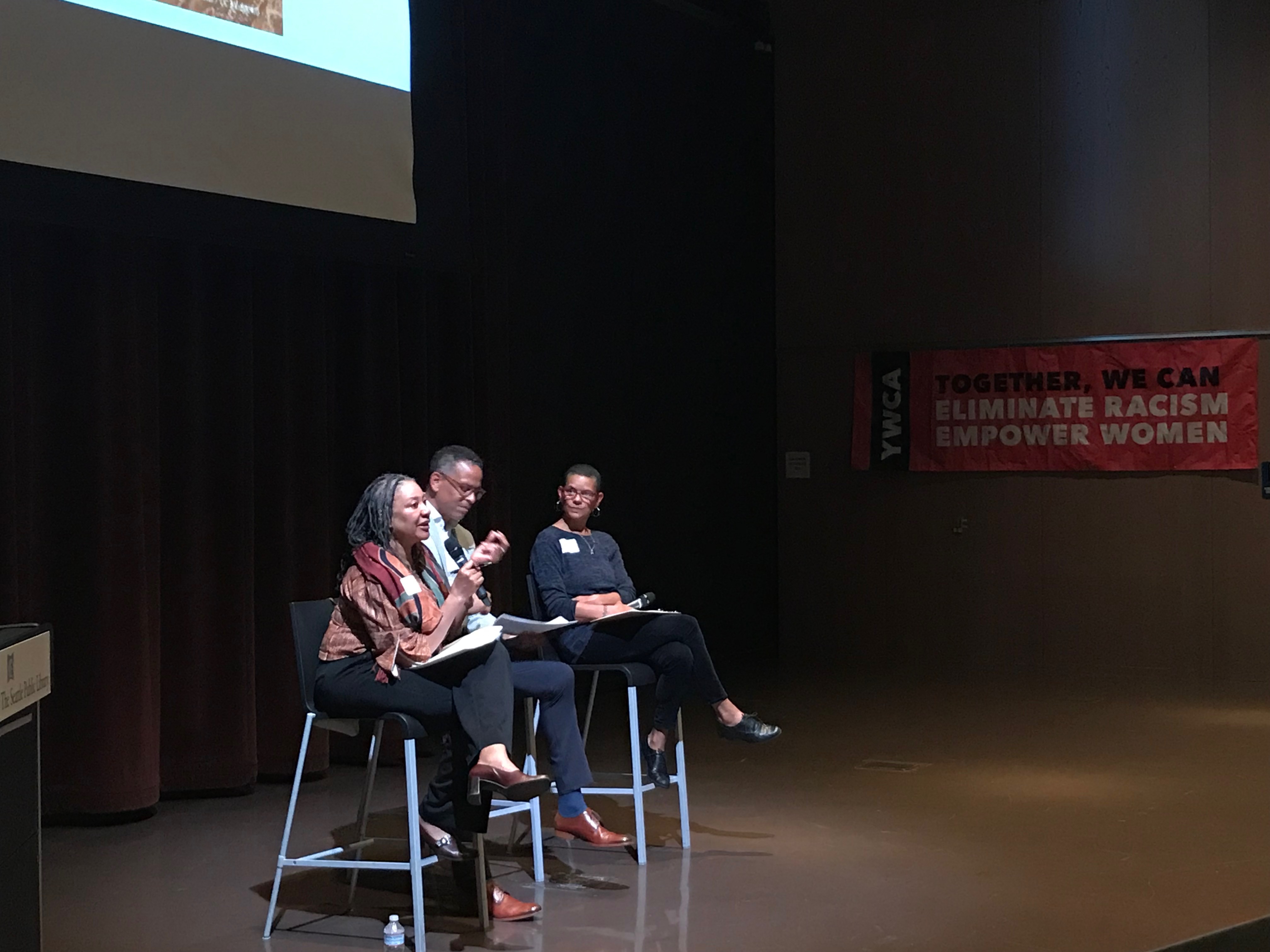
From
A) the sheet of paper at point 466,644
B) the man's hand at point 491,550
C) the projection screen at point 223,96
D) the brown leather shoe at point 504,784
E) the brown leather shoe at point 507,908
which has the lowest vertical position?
the brown leather shoe at point 507,908

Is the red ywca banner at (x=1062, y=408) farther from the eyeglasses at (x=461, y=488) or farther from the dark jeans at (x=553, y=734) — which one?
the dark jeans at (x=553, y=734)

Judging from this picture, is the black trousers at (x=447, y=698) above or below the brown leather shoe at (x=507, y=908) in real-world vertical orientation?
above

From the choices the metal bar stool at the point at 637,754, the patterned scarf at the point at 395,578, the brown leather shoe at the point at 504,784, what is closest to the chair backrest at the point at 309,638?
the patterned scarf at the point at 395,578

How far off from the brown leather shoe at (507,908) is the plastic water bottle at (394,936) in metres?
0.21

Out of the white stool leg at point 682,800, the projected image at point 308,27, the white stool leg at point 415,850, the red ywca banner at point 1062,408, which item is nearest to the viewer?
the white stool leg at point 415,850

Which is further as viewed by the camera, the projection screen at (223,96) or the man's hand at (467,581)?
the projection screen at (223,96)

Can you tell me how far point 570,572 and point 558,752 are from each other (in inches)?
27.6

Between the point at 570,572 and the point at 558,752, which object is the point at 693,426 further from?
the point at 558,752

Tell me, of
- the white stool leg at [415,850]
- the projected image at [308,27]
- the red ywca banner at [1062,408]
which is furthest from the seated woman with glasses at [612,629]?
the red ywca banner at [1062,408]

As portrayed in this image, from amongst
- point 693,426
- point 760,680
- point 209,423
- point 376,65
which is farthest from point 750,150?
point 209,423

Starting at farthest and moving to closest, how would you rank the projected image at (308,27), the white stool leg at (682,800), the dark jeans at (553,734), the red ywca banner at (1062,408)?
the red ywca banner at (1062,408) → the projected image at (308,27) → the white stool leg at (682,800) → the dark jeans at (553,734)

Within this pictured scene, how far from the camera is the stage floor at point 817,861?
10.3 feet

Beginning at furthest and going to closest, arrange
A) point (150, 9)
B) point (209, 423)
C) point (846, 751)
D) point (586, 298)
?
point (586, 298)
point (846, 751)
point (209, 423)
point (150, 9)

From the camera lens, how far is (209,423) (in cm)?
455
